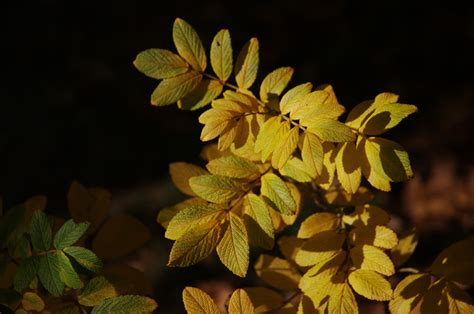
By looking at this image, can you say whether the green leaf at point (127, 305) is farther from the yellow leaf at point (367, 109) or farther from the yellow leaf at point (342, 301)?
the yellow leaf at point (367, 109)

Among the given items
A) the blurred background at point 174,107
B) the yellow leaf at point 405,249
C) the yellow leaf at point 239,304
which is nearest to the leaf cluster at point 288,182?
the yellow leaf at point 239,304

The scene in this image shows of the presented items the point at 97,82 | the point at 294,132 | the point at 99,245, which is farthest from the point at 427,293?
the point at 97,82

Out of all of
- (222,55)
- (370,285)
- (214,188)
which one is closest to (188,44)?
(222,55)

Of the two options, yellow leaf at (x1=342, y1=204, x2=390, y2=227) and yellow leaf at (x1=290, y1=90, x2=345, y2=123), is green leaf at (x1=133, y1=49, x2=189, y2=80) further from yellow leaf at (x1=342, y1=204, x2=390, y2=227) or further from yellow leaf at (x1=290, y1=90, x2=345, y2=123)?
yellow leaf at (x1=342, y1=204, x2=390, y2=227)

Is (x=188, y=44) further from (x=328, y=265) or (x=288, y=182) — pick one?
(x=328, y=265)

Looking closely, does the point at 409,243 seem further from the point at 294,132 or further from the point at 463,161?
the point at 463,161
